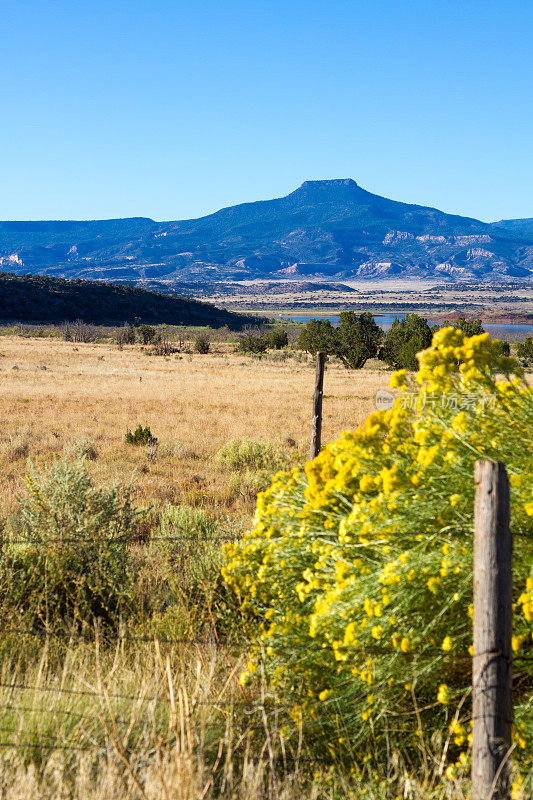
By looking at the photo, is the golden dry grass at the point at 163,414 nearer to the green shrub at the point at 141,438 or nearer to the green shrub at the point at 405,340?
the green shrub at the point at 141,438

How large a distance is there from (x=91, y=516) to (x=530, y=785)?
4140 millimetres

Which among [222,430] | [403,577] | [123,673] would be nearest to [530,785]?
[403,577]

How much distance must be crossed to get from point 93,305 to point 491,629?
9038 cm

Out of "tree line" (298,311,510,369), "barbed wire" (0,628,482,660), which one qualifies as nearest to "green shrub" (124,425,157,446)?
"barbed wire" (0,628,482,660)

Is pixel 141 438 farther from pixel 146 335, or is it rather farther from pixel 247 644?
pixel 146 335

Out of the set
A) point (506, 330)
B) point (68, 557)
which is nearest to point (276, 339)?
point (68, 557)

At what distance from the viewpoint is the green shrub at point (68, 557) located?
16.0ft

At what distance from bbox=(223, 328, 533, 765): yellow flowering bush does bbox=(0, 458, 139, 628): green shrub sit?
1.61 m

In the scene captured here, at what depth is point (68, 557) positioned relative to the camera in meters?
5.36

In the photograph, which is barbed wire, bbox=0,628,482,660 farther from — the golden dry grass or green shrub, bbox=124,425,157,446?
green shrub, bbox=124,425,157,446

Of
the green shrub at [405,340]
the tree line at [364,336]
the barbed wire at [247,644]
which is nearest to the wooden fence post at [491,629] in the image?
the barbed wire at [247,644]

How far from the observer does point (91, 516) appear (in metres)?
5.89

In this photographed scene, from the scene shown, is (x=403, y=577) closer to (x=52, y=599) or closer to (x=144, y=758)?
(x=144, y=758)

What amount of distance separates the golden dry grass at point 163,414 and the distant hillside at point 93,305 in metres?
42.4
